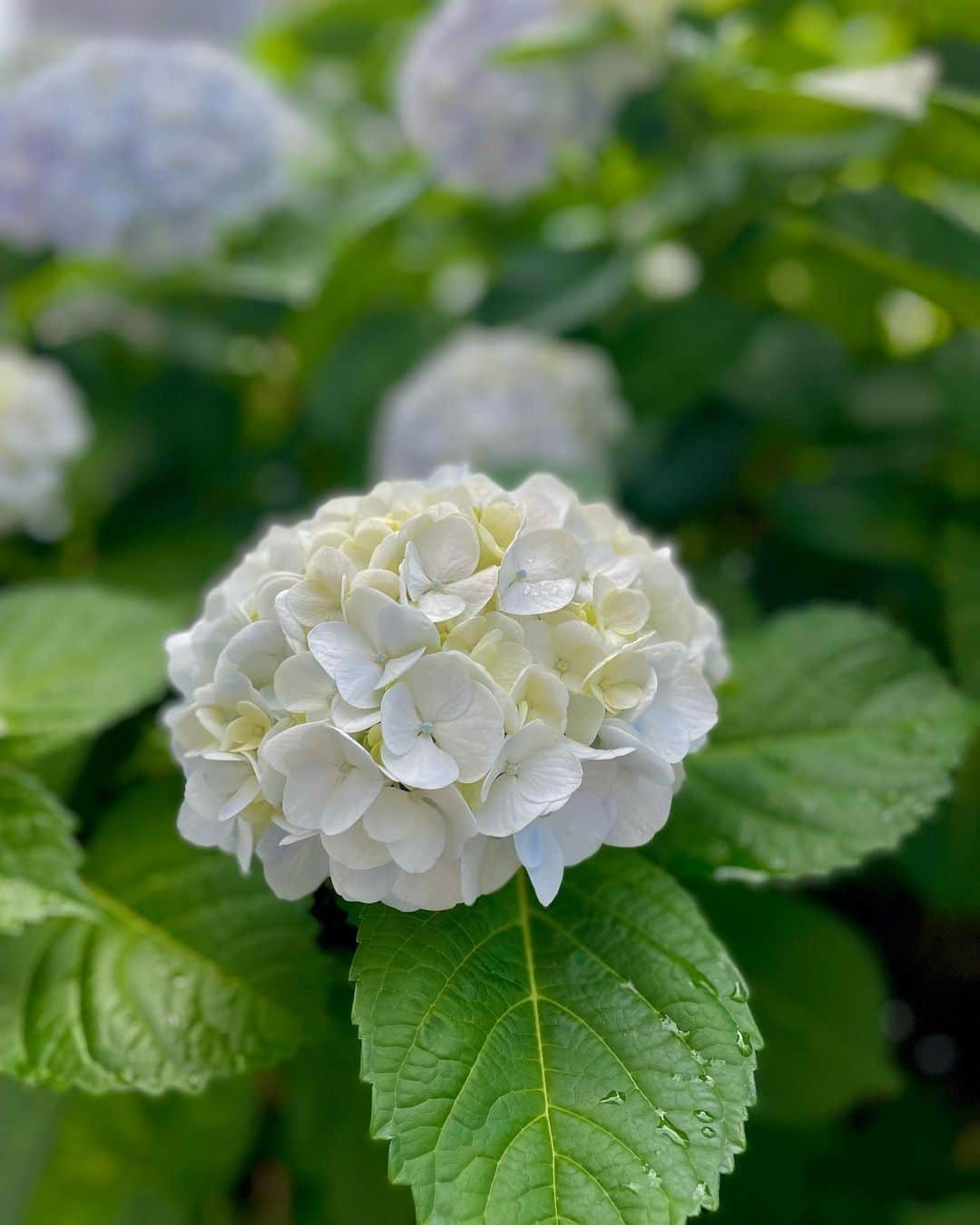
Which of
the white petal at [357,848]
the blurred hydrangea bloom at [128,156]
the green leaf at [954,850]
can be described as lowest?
the green leaf at [954,850]

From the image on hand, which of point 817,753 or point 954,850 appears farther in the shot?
point 954,850

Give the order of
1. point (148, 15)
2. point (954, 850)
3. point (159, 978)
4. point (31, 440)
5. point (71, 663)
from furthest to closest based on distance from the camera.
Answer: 1. point (148, 15)
2. point (31, 440)
3. point (954, 850)
4. point (71, 663)
5. point (159, 978)

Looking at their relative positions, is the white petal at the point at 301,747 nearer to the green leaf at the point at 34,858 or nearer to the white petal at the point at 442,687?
the white petal at the point at 442,687

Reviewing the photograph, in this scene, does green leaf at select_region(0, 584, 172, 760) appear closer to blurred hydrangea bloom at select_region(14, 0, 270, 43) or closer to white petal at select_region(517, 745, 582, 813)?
white petal at select_region(517, 745, 582, 813)

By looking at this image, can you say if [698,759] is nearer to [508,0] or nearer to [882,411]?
[882,411]

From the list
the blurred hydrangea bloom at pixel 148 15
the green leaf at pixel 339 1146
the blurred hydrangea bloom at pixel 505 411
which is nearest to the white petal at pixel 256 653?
the green leaf at pixel 339 1146

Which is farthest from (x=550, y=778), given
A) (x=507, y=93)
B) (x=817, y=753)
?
(x=507, y=93)

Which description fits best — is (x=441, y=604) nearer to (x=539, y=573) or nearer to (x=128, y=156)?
(x=539, y=573)

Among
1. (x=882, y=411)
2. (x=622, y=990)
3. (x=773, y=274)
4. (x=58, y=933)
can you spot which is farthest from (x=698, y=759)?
(x=773, y=274)
